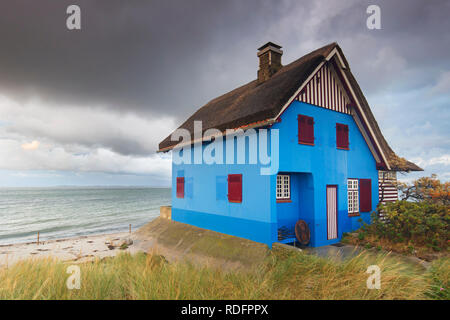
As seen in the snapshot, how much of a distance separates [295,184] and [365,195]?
450cm

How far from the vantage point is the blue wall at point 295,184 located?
9125 millimetres

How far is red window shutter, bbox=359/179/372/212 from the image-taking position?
1201 centimetres

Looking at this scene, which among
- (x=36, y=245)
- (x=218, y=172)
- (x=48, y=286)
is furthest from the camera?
(x=36, y=245)

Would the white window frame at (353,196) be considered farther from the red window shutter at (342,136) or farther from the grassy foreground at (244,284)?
the grassy foreground at (244,284)

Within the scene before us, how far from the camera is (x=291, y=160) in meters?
9.32

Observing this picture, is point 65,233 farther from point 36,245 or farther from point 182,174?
point 182,174

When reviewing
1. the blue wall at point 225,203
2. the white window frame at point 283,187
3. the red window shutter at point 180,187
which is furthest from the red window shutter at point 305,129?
the red window shutter at point 180,187

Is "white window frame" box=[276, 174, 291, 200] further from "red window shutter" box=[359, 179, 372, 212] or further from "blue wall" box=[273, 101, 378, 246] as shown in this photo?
"red window shutter" box=[359, 179, 372, 212]

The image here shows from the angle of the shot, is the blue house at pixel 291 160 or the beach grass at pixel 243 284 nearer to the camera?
the beach grass at pixel 243 284

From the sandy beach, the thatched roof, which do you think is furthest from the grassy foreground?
the sandy beach

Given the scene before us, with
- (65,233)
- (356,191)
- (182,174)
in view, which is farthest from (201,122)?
(65,233)

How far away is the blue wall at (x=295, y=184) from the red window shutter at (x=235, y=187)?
0.23 m
